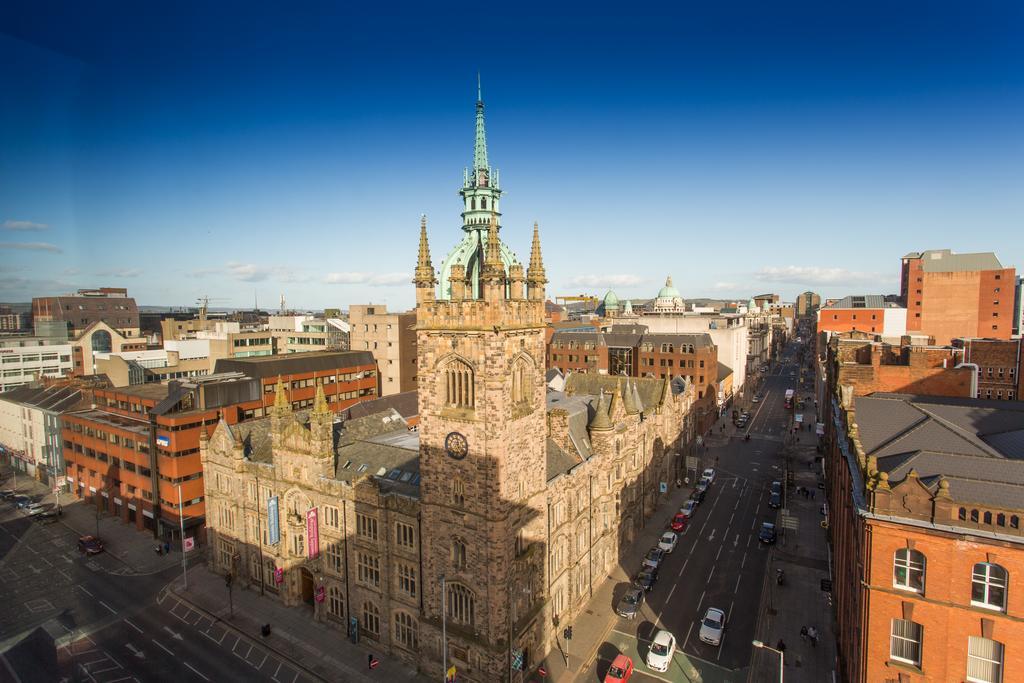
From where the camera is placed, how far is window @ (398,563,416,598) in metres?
42.2

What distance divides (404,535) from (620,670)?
19.1 metres

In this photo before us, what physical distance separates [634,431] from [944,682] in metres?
38.5

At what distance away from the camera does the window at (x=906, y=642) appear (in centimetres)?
2780

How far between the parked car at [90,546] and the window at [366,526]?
4110cm

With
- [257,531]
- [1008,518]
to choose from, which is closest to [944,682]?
[1008,518]

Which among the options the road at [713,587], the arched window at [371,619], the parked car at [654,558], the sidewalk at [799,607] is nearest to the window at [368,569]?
the arched window at [371,619]

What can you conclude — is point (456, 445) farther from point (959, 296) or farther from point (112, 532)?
point (959, 296)

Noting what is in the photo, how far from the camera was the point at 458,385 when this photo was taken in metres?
38.6

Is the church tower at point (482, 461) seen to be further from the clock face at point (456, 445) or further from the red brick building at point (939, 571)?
the red brick building at point (939, 571)

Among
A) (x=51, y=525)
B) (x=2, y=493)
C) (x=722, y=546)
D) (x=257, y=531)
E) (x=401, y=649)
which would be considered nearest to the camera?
(x=401, y=649)

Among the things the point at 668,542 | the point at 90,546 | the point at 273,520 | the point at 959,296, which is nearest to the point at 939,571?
the point at 668,542

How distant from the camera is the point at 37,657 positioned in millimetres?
16625

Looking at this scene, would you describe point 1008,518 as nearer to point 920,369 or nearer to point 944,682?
point 944,682

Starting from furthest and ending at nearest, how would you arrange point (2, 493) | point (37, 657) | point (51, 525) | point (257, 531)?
point (2, 493)
point (51, 525)
point (257, 531)
point (37, 657)
